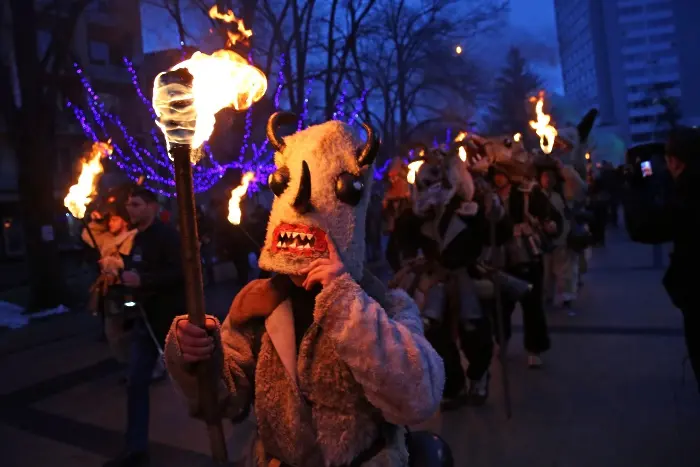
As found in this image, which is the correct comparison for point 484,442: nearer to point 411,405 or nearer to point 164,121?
point 411,405

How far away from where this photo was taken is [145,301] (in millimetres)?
4789

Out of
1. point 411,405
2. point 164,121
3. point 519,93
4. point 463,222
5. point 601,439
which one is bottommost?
point 601,439

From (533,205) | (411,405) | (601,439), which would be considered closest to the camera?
(411,405)

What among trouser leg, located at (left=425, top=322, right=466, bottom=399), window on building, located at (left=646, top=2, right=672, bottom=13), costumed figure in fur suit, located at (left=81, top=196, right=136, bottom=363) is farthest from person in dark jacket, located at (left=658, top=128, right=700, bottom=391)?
window on building, located at (left=646, top=2, right=672, bottom=13)

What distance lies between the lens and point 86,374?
7625 mm

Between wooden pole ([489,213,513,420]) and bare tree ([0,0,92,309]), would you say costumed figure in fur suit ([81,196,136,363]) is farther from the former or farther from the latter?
bare tree ([0,0,92,309])

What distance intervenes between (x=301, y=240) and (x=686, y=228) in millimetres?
2505

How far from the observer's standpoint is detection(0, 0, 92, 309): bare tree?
39.0ft

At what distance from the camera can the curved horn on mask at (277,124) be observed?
2393 mm

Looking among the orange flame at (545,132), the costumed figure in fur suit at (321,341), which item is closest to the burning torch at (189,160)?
the costumed figure in fur suit at (321,341)

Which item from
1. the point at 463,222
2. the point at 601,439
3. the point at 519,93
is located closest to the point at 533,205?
the point at 463,222

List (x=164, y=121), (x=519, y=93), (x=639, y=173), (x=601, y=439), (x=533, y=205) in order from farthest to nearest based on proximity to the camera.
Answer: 1. (x=519, y=93)
2. (x=533, y=205)
3. (x=601, y=439)
4. (x=639, y=173)
5. (x=164, y=121)

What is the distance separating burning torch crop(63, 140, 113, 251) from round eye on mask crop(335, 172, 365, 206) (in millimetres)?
3855

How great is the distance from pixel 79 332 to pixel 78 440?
5066mm
